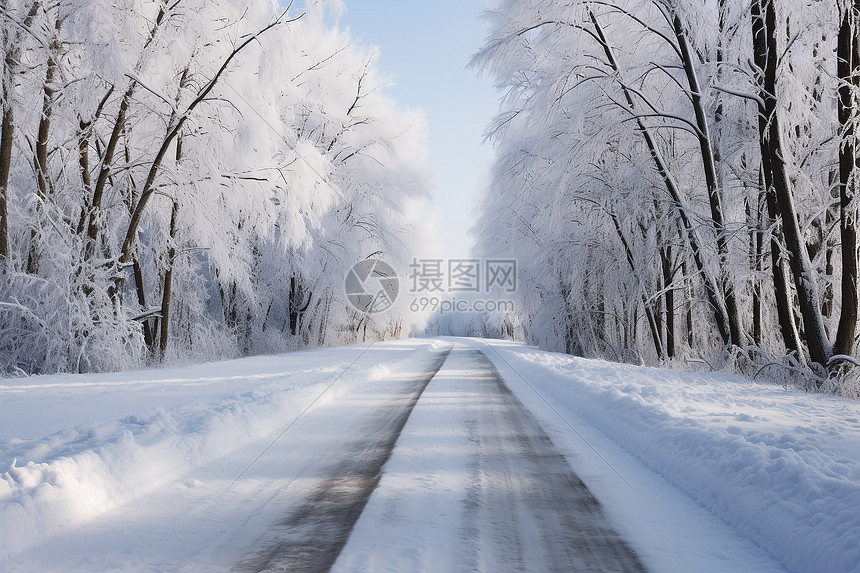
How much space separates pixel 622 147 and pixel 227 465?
41.2ft

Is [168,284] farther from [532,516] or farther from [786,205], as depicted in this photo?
[786,205]

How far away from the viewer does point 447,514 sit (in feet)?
12.7

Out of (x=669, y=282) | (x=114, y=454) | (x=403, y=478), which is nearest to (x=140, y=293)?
(x=114, y=454)

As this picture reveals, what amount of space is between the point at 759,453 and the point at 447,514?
2.44 m

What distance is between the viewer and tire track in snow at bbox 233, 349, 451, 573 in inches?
123

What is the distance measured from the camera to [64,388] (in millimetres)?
9031

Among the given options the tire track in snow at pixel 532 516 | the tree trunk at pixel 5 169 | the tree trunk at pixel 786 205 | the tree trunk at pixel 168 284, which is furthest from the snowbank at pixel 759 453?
the tree trunk at pixel 168 284

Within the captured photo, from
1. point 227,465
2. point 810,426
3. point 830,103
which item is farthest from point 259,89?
point 810,426

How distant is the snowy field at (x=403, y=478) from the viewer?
322 centimetres

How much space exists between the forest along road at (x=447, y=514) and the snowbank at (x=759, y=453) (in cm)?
88

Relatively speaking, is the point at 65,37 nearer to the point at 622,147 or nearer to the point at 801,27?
the point at 622,147

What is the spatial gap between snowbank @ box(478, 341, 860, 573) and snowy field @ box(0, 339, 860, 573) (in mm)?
15

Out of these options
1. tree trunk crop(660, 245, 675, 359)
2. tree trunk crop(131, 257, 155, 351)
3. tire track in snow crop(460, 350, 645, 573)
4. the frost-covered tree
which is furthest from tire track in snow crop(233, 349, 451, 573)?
tree trunk crop(131, 257, 155, 351)

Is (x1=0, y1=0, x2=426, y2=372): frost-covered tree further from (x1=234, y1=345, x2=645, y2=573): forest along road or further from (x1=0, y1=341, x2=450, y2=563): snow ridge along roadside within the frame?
(x1=234, y1=345, x2=645, y2=573): forest along road
